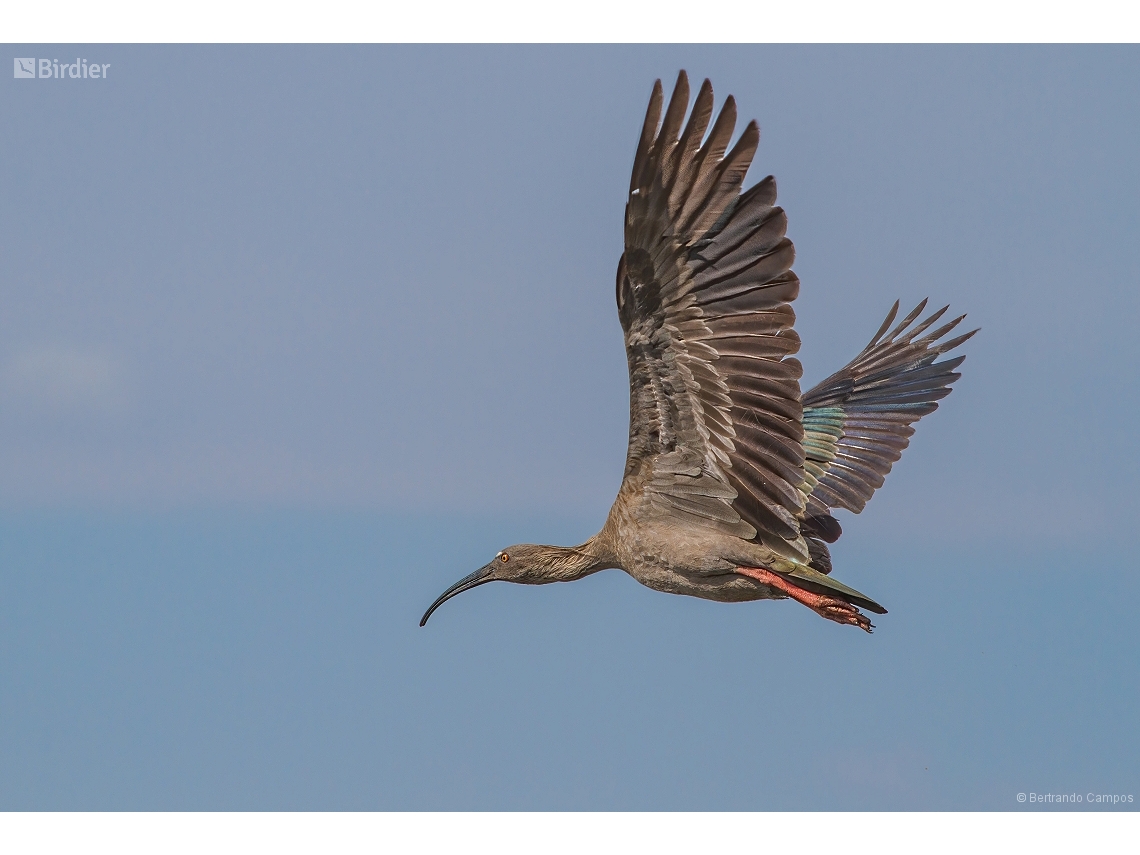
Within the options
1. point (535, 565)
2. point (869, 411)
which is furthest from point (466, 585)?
point (869, 411)

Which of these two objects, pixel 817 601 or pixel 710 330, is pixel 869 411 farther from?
pixel 710 330

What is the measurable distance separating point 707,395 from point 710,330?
61 cm

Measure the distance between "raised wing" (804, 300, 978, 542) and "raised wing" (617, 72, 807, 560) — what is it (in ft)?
8.84

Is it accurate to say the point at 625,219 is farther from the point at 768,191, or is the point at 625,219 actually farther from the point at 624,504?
the point at 624,504

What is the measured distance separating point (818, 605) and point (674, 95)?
455cm

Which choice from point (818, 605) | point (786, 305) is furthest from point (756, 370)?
point (818, 605)

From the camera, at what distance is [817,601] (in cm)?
1191

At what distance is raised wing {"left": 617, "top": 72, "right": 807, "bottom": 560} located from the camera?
10398 mm

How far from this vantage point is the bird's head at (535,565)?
13.9m

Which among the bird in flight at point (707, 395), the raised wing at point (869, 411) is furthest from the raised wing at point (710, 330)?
the raised wing at point (869, 411)

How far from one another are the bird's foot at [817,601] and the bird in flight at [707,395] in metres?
0.01

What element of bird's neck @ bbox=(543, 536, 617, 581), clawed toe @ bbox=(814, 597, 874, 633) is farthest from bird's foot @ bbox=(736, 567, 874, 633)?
bird's neck @ bbox=(543, 536, 617, 581)

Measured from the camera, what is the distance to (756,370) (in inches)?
439

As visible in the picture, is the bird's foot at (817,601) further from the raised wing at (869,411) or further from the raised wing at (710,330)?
the raised wing at (869,411)
